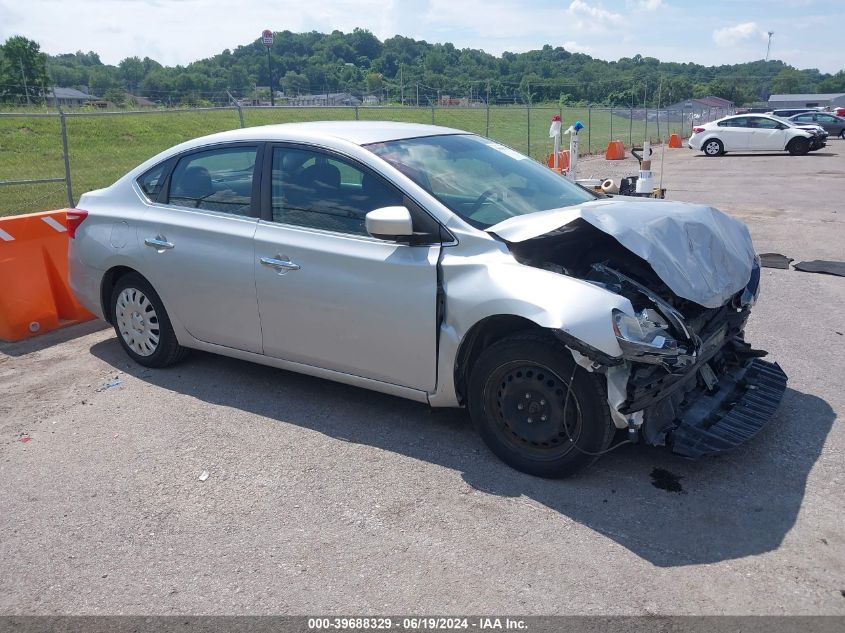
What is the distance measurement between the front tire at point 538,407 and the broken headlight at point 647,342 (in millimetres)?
254

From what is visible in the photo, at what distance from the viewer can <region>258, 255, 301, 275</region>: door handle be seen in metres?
4.70

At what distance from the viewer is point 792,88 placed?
107 m

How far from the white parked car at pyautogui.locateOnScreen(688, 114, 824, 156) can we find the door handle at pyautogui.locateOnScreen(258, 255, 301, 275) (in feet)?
93.8

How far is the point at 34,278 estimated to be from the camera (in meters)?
6.82

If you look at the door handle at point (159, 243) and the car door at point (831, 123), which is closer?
the door handle at point (159, 243)

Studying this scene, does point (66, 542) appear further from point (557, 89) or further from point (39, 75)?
point (557, 89)

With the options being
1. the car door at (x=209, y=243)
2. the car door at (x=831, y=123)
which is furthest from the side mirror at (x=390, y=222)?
the car door at (x=831, y=123)

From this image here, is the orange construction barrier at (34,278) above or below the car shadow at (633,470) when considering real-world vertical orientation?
above

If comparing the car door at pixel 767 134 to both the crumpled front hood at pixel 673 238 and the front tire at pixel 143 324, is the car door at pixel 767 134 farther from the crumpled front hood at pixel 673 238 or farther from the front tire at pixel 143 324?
the front tire at pixel 143 324

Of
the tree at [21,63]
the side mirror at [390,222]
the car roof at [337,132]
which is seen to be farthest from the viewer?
the tree at [21,63]

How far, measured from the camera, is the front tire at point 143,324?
559 centimetres

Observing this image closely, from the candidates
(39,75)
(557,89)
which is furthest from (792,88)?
(39,75)

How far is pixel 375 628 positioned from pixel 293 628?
1.04 ft

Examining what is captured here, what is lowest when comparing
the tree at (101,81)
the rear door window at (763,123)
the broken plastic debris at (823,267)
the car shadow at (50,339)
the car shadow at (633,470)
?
the car shadow at (50,339)
